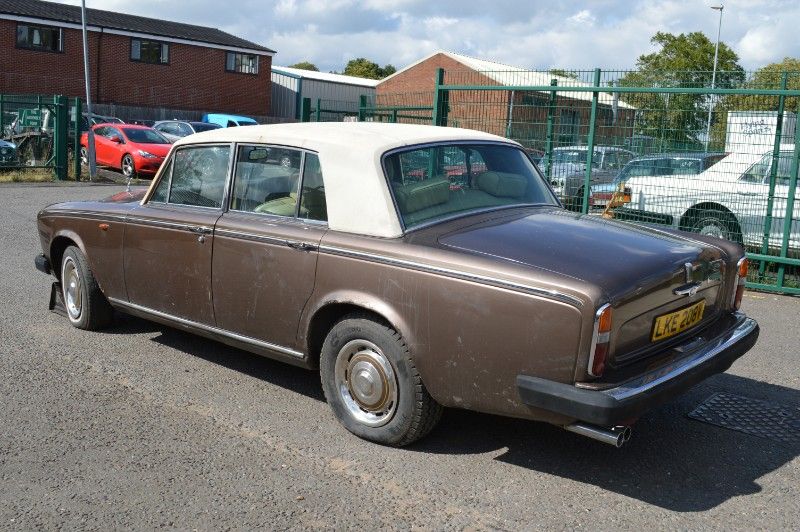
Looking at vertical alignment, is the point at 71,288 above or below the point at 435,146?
below

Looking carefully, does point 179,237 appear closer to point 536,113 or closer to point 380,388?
point 380,388

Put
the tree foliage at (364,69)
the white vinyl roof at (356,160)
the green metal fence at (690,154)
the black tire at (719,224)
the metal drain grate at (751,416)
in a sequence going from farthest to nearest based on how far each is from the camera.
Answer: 1. the tree foliage at (364,69)
2. the black tire at (719,224)
3. the green metal fence at (690,154)
4. the metal drain grate at (751,416)
5. the white vinyl roof at (356,160)

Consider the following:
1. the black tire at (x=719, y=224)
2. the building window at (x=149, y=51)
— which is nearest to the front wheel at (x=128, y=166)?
the black tire at (x=719, y=224)

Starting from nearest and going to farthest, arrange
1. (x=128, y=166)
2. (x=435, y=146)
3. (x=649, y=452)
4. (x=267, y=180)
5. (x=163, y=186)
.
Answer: (x=649, y=452), (x=435, y=146), (x=267, y=180), (x=163, y=186), (x=128, y=166)

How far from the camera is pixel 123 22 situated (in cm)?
4206

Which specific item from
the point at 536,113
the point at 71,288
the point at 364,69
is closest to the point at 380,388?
the point at 71,288

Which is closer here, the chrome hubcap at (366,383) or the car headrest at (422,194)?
the chrome hubcap at (366,383)

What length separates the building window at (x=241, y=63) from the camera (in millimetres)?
46112

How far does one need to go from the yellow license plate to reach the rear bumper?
0.44 feet

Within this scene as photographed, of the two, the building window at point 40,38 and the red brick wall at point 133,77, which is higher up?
the building window at point 40,38

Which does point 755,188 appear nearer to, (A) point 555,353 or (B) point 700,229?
(B) point 700,229

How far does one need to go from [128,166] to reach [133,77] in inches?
860

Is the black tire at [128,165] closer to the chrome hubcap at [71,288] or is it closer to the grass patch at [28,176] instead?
the grass patch at [28,176]

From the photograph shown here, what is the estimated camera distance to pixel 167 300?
548 cm
